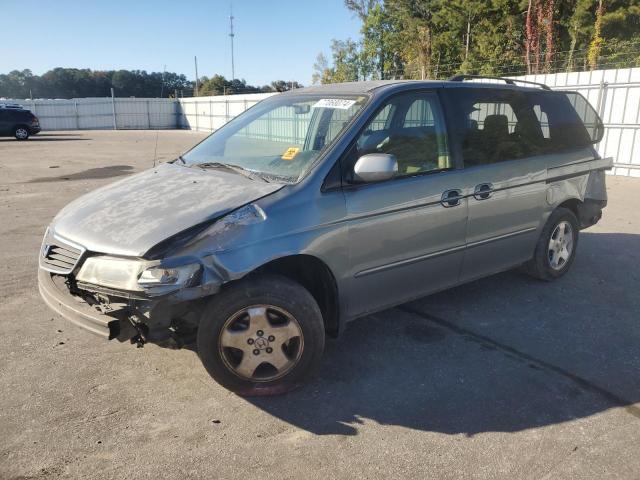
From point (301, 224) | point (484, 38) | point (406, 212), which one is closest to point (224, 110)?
point (484, 38)

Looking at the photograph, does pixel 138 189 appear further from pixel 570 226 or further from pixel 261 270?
pixel 570 226

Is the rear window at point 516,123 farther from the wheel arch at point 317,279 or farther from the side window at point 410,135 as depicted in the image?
the wheel arch at point 317,279

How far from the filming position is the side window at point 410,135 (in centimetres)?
348

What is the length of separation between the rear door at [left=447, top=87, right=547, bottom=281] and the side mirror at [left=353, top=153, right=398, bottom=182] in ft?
3.07

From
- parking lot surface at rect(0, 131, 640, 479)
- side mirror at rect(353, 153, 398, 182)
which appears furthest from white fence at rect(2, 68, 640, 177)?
side mirror at rect(353, 153, 398, 182)

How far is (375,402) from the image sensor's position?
120 inches

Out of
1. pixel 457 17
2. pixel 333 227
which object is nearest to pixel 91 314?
pixel 333 227

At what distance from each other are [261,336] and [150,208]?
3.32ft

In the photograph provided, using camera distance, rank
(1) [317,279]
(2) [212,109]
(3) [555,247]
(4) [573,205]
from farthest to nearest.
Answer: (2) [212,109], (4) [573,205], (3) [555,247], (1) [317,279]

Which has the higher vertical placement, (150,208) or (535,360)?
(150,208)

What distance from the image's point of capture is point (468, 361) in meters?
3.53

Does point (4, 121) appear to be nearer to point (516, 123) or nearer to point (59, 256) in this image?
point (59, 256)

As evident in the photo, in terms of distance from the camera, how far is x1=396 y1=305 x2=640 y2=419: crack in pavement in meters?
3.04

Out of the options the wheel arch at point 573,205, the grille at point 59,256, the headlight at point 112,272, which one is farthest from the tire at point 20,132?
the wheel arch at point 573,205
